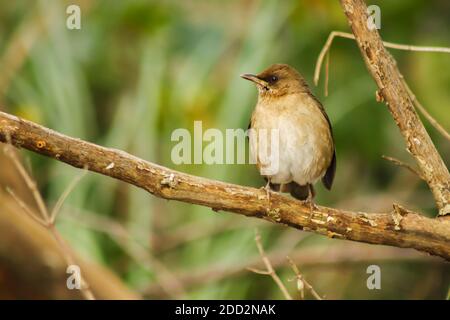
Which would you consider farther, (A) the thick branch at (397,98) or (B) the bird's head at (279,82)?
(B) the bird's head at (279,82)

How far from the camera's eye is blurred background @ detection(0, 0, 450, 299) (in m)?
5.51

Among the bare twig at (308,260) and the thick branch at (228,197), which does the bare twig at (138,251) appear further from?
the thick branch at (228,197)

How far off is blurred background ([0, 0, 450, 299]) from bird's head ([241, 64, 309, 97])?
5.29 ft

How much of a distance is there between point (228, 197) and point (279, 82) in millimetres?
1193

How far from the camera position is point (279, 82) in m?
3.88

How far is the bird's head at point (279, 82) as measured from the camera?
3859 millimetres

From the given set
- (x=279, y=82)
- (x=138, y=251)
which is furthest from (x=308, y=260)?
(x=279, y=82)

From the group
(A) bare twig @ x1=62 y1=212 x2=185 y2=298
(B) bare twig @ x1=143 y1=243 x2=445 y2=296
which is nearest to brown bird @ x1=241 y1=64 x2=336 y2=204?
(A) bare twig @ x1=62 y1=212 x2=185 y2=298

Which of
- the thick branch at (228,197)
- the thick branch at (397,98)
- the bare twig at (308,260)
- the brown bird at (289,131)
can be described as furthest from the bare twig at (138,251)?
the thick branch at (397,98)

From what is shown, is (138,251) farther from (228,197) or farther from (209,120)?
(228,197)

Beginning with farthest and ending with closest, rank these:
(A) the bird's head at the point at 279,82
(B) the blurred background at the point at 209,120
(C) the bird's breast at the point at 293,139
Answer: (B) the blurred background at the point at 209,120 → (A) the bird's head at the point at 279,82 → (C) the bird's breast at the point at 293,139

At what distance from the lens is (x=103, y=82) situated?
6789 mm

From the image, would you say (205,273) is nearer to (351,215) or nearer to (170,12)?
(170,12)
